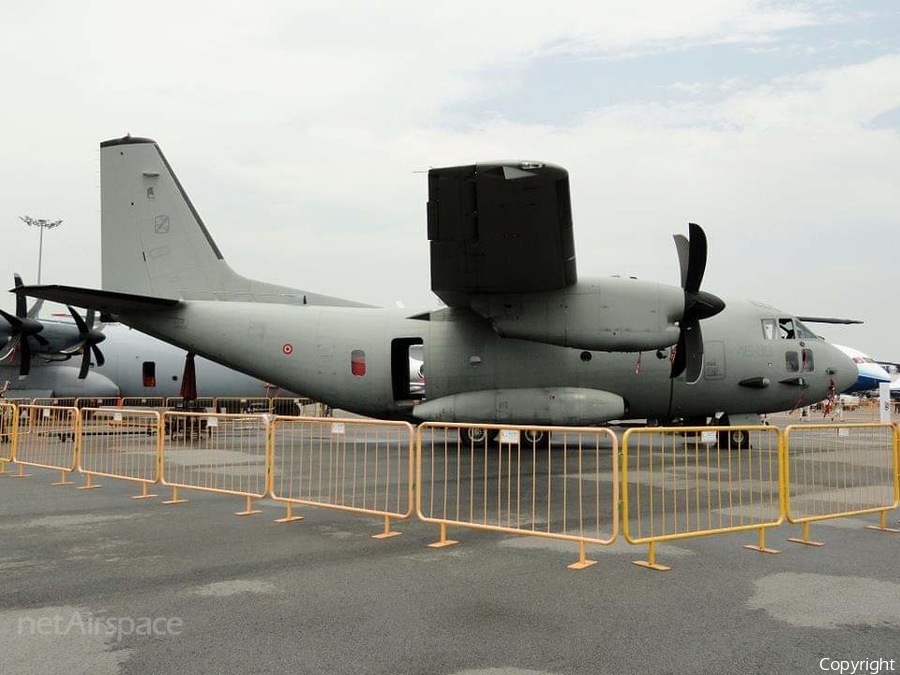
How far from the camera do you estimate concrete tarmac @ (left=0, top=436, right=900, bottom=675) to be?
455 centimetres

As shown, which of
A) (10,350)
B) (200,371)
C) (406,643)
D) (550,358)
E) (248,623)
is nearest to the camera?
(406,643)

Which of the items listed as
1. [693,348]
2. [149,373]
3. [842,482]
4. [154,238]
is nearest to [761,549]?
[842,482]

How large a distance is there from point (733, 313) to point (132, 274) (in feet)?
51.9

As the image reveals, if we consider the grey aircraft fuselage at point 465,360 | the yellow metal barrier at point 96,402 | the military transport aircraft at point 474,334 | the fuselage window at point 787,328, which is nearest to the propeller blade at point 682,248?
the military transport aircraft at point 474,334

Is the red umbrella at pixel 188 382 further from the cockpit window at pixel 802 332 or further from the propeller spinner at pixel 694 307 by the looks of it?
the cockpit window at pixel 802 332

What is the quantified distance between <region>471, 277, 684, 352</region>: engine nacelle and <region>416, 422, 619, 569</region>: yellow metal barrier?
2747 millimetres

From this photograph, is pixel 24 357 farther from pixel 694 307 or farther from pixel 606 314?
pixel 694 307

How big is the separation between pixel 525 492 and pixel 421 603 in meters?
5.80

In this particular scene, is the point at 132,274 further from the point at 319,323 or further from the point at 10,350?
the point at 10,350

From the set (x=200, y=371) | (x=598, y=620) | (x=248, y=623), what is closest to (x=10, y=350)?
(x=200, y=371)

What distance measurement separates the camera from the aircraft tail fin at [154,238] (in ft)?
59.2

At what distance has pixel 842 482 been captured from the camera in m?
12.4

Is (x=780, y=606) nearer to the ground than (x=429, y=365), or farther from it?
nearer to the ground

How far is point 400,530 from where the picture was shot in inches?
339
